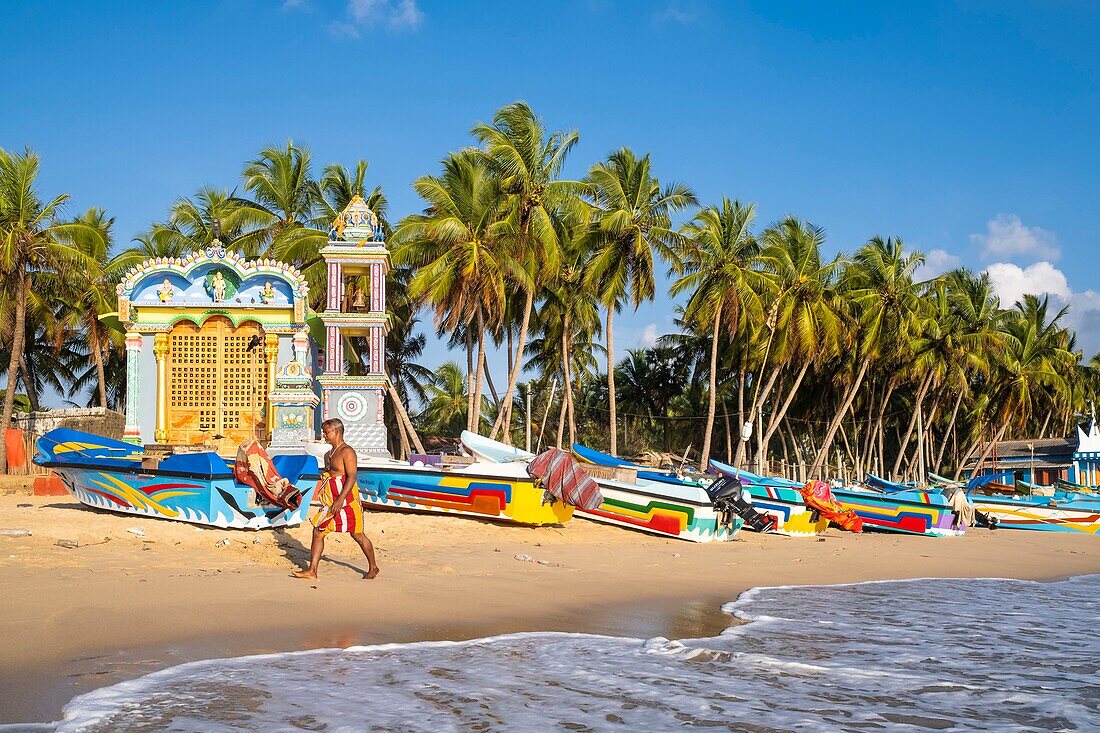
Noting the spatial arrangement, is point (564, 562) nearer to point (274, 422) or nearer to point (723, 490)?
point (723, 490)

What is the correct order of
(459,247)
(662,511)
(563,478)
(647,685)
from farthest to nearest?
1. (459,247)
2. (662,511)
3. (563,478)
4. (647,685)

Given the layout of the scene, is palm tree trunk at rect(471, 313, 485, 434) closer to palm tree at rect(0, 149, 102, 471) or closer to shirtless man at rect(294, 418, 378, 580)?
palm tree at rect(0, 149, 102, 471)

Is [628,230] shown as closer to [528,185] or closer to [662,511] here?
[528,185]

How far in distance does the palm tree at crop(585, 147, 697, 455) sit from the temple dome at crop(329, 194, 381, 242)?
10949 millimetres

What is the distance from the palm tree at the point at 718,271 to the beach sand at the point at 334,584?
1876 centimetres

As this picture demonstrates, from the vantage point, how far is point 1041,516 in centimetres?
2678

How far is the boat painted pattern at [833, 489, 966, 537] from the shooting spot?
21828 millimetres

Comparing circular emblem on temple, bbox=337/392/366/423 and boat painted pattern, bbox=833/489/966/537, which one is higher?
circular emblem on temple, bbox=337/392/366/423

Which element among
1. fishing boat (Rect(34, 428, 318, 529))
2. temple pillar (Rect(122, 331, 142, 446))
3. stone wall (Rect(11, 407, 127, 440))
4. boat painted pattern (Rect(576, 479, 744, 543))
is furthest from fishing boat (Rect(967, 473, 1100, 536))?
stone wall (Rect(11, 407, 127, 440))

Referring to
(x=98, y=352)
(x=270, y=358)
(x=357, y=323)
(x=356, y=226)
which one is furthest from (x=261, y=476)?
(x=98, y=352)

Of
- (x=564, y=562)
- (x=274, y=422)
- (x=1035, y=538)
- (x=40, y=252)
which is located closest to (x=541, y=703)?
(x=564, y=562)

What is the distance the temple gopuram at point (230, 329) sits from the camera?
69.9ft

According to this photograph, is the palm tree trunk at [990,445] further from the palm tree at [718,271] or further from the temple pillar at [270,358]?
the temple pillar at [270,358]

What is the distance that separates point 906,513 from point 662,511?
28.9ft
